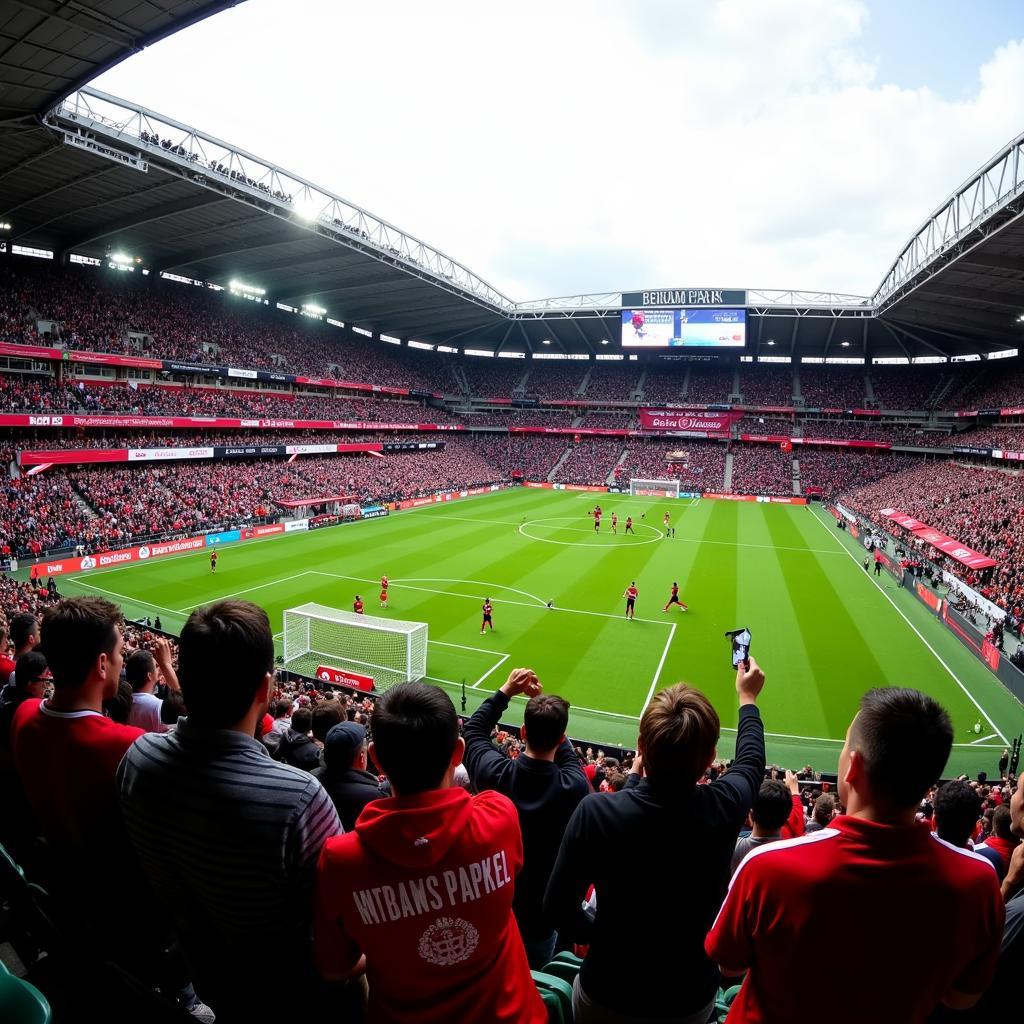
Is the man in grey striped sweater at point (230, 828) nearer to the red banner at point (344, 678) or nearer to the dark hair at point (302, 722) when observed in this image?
the dark hair at point (302, 722)

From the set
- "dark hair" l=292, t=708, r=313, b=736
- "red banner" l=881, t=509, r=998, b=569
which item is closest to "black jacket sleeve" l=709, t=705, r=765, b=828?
"dark hair" l=292, t=708, r=313, b=736

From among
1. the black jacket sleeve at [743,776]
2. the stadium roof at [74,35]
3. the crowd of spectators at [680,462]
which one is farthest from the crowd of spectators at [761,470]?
the black jacket sleeve at [743,776]

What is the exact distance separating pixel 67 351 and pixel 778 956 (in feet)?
157

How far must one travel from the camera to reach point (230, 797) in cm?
230

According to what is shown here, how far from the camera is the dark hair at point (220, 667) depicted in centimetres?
249

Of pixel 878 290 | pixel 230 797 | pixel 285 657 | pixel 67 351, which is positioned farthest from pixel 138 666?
pixel 878 290

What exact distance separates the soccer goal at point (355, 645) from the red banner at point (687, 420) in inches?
2491

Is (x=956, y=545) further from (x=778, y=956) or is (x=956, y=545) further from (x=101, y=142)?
(x=101, y=142)

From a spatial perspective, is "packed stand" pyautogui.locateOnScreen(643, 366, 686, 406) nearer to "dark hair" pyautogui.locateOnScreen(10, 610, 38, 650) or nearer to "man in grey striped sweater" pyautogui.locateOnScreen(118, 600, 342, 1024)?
"dark hair" pyautogui.locateOnScreen(10, 610, 38, 650)

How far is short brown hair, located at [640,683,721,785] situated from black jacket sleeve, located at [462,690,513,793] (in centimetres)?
106

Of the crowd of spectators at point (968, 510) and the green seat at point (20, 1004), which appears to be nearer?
the green seat at point (20, 1004)

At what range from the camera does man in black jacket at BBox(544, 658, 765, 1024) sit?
259cm

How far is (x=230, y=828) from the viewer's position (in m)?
2.27

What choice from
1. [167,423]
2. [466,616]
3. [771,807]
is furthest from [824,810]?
[167,423]
